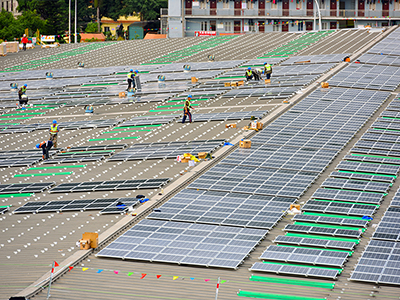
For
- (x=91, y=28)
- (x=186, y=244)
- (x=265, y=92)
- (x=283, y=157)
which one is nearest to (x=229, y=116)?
(x=265, y=92)

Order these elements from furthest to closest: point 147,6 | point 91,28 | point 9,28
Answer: point 91,28 < point 147,6 < point 9,28

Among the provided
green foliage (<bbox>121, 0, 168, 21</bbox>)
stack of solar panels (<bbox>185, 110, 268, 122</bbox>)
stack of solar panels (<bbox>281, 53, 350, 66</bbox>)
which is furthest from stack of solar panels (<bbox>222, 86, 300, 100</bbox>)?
green foliage (<bbox>121, 0, 168, 21</bbox>)

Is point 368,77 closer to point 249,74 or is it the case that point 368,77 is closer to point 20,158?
point 249,74

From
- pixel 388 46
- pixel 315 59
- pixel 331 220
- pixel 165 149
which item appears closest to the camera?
pixel 331 220

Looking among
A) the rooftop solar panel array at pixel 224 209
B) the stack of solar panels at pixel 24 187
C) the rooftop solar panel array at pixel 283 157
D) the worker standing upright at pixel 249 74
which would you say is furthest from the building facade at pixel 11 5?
the rooftop solar panel array at pixel 224 209

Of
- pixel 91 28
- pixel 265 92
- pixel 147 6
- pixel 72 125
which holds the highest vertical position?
pixel 147 6

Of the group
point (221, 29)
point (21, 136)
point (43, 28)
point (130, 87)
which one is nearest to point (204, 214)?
Answer: point (21, 136)

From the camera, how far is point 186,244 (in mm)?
20141

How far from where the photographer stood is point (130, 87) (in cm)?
4675

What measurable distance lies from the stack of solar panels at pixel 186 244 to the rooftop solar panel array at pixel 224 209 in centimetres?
46

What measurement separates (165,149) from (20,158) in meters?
7.56

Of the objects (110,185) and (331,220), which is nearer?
(331,220)

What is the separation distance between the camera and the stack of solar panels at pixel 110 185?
25.8m

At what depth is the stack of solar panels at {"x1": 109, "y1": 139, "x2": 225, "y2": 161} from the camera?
30.0 metres
